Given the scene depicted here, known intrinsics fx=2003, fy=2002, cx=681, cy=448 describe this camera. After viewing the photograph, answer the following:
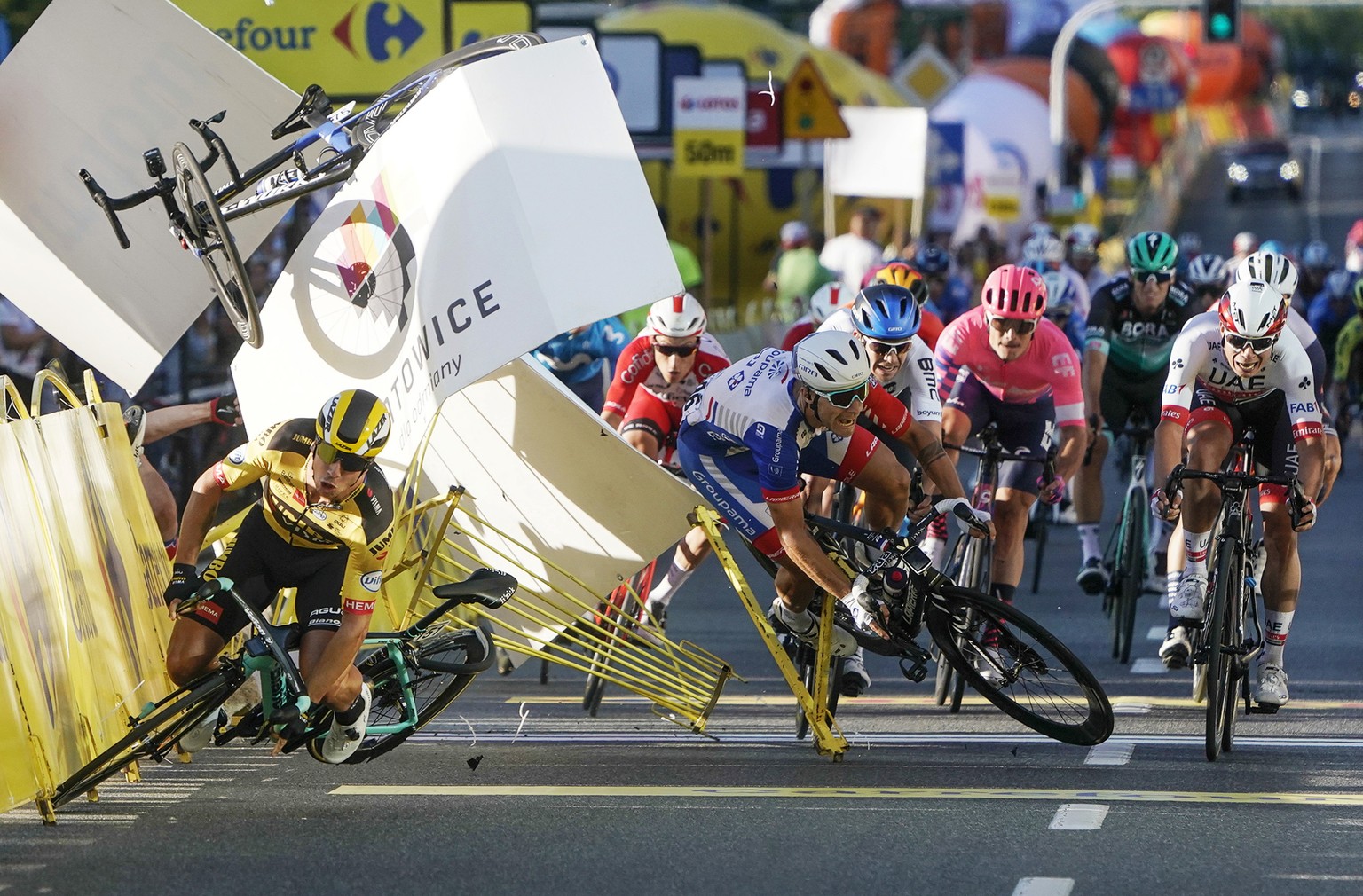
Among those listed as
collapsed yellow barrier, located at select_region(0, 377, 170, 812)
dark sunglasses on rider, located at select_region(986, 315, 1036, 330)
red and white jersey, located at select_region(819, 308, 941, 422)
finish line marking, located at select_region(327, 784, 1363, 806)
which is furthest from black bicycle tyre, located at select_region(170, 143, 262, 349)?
dark sunglasses on rider, located at select_region(986, 315, 1036, 330)

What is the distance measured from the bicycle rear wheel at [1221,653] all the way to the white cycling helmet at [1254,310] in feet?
2.98

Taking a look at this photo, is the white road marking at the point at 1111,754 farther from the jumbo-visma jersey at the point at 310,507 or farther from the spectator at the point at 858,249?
the spectator at the point at 858,249

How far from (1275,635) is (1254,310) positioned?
1484mm

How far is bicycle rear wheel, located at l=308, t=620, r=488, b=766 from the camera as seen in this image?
7.38m

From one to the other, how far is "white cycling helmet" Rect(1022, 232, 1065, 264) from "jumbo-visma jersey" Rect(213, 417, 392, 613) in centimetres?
830

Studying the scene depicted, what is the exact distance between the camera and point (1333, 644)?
10.8m

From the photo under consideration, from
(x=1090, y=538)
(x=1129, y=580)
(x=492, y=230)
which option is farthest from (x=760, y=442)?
(x=1090, y=538)

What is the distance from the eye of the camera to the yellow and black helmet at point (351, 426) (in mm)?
6754

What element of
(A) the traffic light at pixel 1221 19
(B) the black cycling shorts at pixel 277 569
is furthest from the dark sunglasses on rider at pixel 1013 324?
(A) the traffic light at pixel 1221 19

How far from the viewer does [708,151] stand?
61.6 feet

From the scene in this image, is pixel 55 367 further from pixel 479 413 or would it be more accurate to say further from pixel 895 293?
pixel 895 293

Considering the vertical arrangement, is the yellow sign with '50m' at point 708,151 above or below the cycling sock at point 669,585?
above

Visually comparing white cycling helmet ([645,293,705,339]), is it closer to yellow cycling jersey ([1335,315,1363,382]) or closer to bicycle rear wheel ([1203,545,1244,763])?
bicycle rear wheel ([1203,545,1244,763])

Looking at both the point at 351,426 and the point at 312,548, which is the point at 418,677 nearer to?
the point at 312,548
